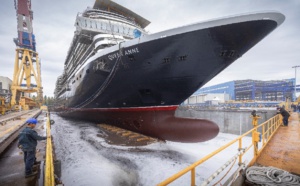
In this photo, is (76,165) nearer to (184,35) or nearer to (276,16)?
(184,35)

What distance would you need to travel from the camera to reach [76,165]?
21.2 feet

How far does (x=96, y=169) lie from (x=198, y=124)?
5144 mm

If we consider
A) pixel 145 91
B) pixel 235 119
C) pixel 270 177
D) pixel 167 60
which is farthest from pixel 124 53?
pixel 235 119

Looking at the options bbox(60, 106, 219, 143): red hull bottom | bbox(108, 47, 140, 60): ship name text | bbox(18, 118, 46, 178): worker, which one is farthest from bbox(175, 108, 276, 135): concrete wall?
bbox(18, 118, 46, 178): worker

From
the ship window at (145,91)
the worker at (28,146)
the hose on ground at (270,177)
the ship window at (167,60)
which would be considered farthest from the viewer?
the ship window at (145,91)

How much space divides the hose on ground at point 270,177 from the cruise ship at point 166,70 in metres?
4.10

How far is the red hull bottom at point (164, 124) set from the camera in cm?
778

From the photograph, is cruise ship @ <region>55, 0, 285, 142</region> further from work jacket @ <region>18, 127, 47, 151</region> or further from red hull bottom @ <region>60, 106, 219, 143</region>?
work jacket @ <region>18, 127, 47, 151</region>

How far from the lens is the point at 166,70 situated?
24.8ft

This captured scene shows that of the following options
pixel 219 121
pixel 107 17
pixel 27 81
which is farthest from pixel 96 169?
pixel 27 81

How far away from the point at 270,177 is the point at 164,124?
17.8 ft

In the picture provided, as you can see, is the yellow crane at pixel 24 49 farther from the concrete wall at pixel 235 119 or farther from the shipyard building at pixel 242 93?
the shipyard building at pixel 242 93

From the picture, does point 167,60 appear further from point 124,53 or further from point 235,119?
point 235,119

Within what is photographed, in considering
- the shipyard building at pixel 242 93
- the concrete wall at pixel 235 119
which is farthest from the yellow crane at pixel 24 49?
the shipyard building at pixel 242 93
